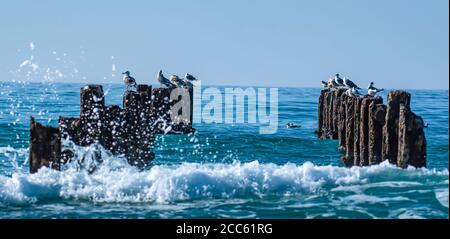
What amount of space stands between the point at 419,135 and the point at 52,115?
1900cm

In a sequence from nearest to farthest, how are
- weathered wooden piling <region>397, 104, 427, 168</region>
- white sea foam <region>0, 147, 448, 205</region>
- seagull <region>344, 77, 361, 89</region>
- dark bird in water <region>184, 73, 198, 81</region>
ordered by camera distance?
white sea foam <region>0, 147, 448, 205</region>, weathered wooden piling <region>397, 104, 427, 168</region>, seagull <region>344, 77, 361, 89</region>, dark bird in water <region>184, 73, 198, 81</region>

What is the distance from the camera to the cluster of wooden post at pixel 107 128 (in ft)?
48.6

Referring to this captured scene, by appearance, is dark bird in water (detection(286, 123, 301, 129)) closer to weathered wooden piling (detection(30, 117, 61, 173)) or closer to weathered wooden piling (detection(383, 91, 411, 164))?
weathered wooden piling (detection(383, 91, 411, 164))

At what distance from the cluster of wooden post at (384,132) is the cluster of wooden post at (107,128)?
4.05 meters

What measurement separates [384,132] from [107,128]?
521cm

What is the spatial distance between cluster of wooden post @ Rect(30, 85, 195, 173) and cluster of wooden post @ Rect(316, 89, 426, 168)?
4.05 meters

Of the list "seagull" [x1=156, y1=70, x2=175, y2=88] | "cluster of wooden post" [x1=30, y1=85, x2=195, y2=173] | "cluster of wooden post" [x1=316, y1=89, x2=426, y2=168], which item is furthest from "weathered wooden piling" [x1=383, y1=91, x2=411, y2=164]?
"seagull" [x1=156, y1=70, x2=175, y2=88]

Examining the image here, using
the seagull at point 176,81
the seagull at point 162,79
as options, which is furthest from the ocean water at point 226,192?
the seagull at point 162,79

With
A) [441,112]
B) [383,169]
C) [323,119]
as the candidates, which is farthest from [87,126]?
[441,112]

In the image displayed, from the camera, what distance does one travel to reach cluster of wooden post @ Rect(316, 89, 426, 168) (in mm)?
15945

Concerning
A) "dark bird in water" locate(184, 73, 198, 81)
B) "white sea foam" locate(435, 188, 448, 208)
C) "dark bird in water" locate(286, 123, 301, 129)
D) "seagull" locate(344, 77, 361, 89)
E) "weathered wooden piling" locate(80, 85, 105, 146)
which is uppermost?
"dark bird in water" locate(184, 73, 198, 81)

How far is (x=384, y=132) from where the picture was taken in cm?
1678
